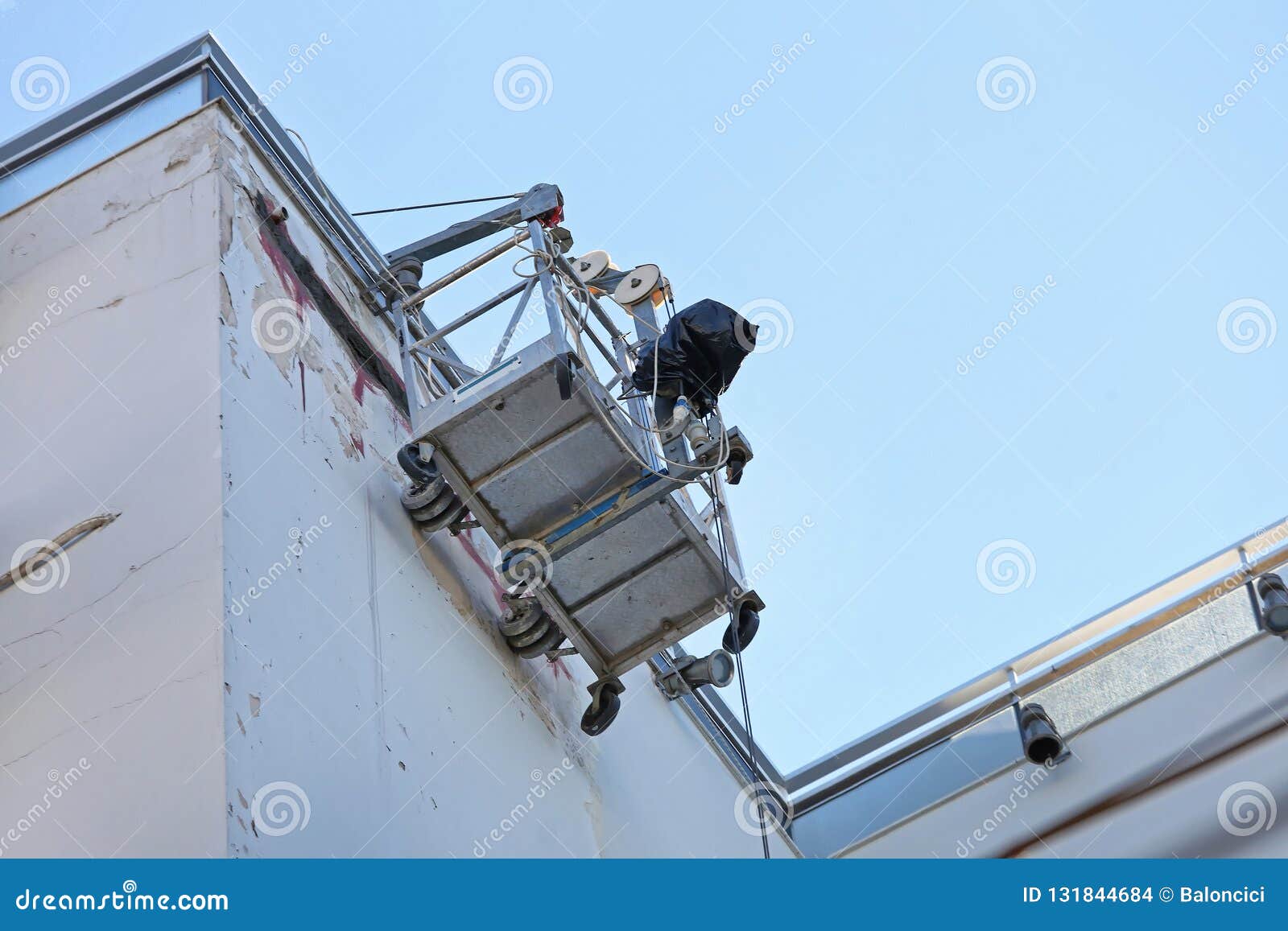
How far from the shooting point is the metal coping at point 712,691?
971 cm

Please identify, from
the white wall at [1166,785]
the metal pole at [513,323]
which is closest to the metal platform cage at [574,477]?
the metal pole at [513,323]

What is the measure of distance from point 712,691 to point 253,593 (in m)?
7.78

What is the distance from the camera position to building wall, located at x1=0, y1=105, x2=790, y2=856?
6188 mm

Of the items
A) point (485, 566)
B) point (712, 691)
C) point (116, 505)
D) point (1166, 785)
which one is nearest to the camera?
point (116, 505)

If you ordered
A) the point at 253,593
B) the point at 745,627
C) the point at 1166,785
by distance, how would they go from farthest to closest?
the point at 1166,785, the point at 745,627, the point at 253,593

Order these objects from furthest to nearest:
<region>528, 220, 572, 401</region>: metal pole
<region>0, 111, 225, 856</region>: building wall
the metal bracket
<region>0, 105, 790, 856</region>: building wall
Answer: the metal bracket → <region>528, 220, 572, 401</region>: metal pole → <region>0, 105, 790, 856</region>: building wall → <region>0, 111, 225, 856</region>: building wall

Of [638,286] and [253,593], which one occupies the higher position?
[638,286]

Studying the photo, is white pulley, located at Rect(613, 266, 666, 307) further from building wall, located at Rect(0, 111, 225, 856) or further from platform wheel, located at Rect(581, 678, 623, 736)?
building wall, located at Rect(0, 111, 225, 856)

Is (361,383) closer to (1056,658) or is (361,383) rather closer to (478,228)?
(478,228)

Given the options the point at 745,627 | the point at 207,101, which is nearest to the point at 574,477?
the point at 745,627

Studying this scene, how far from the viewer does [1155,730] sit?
484 inches

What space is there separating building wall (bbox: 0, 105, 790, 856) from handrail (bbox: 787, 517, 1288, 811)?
3.98 metres

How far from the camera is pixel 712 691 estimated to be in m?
14.0

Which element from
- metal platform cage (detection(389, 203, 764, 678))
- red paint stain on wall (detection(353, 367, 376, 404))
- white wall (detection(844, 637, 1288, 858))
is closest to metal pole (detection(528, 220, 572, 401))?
metal platform cage (detection(389, 203, 764, 678))
